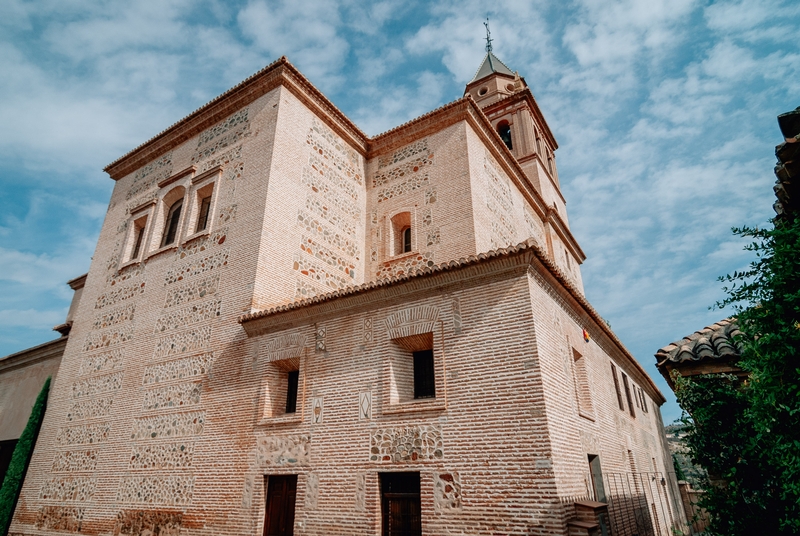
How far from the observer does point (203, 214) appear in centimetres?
1209

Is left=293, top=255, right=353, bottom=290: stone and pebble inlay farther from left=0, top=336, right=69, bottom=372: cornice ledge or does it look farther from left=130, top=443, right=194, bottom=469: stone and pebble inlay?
left=0, top=336, right=69, bottom=372: cornice ledge

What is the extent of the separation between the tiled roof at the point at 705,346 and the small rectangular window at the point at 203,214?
10.4 meters

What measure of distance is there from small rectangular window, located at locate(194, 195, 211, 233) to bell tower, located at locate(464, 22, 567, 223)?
471 inches

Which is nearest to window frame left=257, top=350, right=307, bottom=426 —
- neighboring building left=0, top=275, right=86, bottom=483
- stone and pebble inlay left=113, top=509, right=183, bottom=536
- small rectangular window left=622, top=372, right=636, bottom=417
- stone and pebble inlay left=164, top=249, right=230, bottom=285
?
stone and pebble inlay left=113, top=509, right=183, bottom=536

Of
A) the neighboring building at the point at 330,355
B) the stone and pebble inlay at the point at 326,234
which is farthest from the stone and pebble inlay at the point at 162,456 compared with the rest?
the stone and pebble inlay at the point at 326,234

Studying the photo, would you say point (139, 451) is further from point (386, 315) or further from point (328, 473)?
point (386, 315)

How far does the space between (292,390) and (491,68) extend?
19685 millimetres

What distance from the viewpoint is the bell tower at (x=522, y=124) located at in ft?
60.8

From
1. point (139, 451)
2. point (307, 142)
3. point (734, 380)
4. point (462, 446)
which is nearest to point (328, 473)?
point (462, 446)

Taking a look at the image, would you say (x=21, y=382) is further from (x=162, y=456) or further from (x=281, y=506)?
(x=281, y=506)

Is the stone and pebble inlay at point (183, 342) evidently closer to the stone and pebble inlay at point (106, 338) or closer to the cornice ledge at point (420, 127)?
the stone and pebble inlay at point (106, 338)

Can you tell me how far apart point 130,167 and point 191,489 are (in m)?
10.7

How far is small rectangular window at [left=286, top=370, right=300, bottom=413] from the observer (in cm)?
857

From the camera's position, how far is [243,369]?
8883mm
